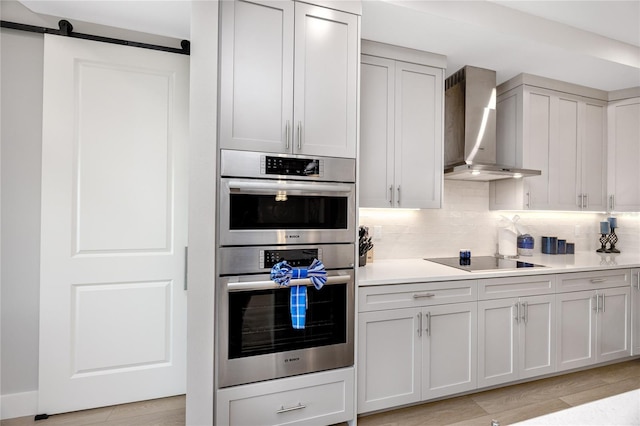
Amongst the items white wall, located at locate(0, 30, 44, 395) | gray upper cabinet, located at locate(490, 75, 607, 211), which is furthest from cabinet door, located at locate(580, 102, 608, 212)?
white wall, located at locate(0, 30, 44, 395)

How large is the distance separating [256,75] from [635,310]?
366 centimetres

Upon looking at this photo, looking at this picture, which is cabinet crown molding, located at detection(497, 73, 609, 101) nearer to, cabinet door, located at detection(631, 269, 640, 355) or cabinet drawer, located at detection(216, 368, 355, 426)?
cabinet door, located at detection(631, 269, 640, 355)

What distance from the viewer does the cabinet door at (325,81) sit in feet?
5.58

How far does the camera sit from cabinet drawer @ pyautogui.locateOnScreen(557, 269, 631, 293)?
2.35 metres

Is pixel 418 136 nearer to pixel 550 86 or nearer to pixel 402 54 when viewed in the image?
pixel 402 54

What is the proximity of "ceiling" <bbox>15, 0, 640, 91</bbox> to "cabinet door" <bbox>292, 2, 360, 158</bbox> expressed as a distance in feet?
0.98

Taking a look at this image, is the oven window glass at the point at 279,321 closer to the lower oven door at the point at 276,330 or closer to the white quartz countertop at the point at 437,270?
the lower oven door at the point at 276,330

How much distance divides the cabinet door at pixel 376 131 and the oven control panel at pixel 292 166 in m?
0.58

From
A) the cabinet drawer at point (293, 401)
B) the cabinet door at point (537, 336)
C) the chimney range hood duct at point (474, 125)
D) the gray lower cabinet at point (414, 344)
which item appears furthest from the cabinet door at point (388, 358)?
the chimney range hood duct at point (474, 125)

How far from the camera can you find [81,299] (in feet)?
6.48

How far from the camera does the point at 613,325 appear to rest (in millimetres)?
2543

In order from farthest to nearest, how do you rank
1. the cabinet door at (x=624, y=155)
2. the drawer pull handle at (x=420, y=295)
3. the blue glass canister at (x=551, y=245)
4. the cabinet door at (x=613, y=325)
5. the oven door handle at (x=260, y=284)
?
the blue glass canister at (x=551, y=245) → the cabinet door at (x=624, y=155) → the cabinet door at (x=613, y=325) → the drawer pull handle at (x=420, y=295) → the oven door handle at (x=260, y=284)

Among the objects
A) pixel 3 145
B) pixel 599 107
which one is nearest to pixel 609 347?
pixel 599 107

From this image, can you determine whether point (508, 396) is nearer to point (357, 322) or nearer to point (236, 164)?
point (357, 322)
